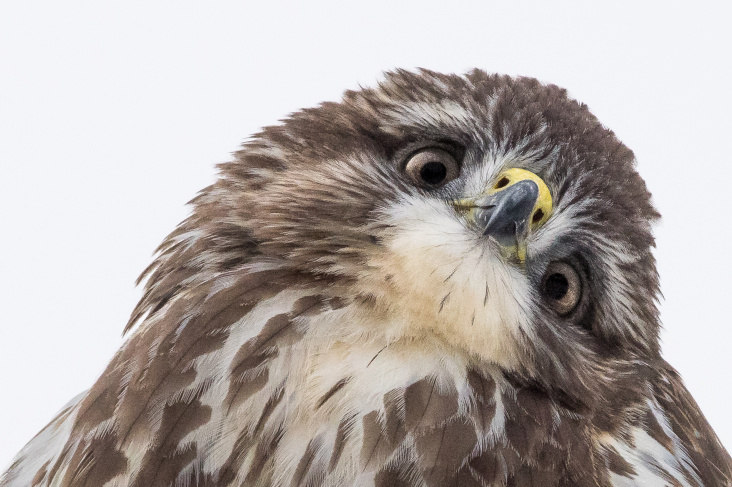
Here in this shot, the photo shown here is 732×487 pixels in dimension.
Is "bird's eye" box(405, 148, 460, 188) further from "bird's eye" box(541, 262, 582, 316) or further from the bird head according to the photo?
"bird's eye" box(541, 262, 582, 316)

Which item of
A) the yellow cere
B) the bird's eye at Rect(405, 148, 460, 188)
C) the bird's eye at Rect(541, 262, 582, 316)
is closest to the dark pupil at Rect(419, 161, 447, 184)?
the bird's eye at Rect(405, 148, 460, 188)

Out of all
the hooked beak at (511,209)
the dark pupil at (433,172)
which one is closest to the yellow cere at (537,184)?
the hooked beak at (511,209)

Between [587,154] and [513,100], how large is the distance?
0.19 m

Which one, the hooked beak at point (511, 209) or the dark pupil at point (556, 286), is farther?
the dark pupil at point (556, 286)

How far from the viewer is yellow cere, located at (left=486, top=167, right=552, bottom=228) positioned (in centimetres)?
163

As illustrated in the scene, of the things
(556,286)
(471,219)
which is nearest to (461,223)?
(471,219)

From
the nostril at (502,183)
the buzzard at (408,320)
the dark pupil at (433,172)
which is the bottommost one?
the buzzard at (408,320)

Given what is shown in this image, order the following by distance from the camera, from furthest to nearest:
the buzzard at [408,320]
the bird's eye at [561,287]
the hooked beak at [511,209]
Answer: the bird's eye at [561,287] < the hooked beak at [511,209] < the buzzard at [408,320]

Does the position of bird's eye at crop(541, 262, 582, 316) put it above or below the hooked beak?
below

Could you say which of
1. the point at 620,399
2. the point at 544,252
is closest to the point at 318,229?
the point at 544,252

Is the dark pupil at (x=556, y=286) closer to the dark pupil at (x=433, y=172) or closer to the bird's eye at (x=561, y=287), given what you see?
the bird's eye at (x=561, y=287)

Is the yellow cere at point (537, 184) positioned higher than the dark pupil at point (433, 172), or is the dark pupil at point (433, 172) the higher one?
the yellow cere at point (537, 184)

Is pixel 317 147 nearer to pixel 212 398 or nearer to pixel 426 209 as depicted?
pixel 426 209

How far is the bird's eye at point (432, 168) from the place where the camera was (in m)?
1.65
